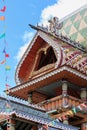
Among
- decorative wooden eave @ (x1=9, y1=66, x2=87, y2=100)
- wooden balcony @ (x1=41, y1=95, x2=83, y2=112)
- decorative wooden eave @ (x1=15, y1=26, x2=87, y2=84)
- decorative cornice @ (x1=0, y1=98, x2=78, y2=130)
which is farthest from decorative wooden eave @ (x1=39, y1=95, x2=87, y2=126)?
decorative cornice @ (x1=0, y1=98, x2=78, y2=130)

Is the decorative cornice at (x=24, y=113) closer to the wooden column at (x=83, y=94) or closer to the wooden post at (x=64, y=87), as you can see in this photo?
the wooden post at (x=64, y=87)

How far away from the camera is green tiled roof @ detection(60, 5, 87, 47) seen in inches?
1041

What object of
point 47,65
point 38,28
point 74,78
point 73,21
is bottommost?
point 74,78

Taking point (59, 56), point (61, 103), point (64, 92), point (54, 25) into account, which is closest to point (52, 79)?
point (64, 92)

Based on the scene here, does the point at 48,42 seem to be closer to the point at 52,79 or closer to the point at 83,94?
the point at 52,79

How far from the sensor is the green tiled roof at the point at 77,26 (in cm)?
2644

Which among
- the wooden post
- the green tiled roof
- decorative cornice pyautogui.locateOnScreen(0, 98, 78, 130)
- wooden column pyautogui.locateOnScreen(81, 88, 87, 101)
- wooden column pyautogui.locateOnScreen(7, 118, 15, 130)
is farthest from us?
the green tiled roof

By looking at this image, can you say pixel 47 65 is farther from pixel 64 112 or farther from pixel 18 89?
pixel 64 112

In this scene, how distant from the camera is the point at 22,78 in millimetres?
25531

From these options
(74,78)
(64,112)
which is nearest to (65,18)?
(74,78)

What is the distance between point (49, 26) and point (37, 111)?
7.87 meters

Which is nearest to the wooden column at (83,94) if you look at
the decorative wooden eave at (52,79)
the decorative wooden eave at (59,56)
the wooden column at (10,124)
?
the decorative wooden eave at (52,79)

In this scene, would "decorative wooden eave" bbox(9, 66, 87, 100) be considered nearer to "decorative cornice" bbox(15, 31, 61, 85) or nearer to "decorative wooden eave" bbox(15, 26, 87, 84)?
"decorative wooden eave" bbox(15, 26, 87, 84)

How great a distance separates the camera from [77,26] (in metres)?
27.0
